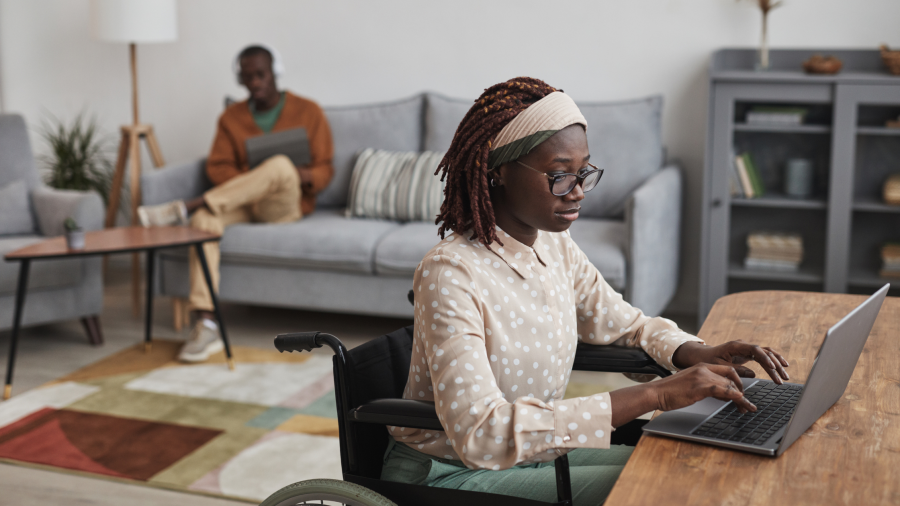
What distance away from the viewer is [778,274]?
132 inches

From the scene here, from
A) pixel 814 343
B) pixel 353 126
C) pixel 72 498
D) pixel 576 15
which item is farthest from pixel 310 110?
pixel 814 343

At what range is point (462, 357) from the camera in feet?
3.49

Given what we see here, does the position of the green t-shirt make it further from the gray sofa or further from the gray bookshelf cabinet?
the gray bookshelf cabinet

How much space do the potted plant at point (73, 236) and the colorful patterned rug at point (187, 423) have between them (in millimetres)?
503

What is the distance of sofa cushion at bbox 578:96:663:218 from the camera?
11.4 ft

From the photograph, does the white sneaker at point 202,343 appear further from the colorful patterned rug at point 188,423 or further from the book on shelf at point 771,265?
the book on shelf at point 771,265

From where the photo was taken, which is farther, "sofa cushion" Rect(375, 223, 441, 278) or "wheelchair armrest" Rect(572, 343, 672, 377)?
"sofa cushion" Rect(375, 223, 441, 278)

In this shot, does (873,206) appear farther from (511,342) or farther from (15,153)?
(15,153)

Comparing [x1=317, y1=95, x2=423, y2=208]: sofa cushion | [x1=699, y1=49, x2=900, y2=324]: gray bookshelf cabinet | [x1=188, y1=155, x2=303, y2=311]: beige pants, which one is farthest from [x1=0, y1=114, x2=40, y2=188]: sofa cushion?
[x1=699, y1=49, x2=900, y2=324]: gray bookshelf cabinet

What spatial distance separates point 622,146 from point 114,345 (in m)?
2.28

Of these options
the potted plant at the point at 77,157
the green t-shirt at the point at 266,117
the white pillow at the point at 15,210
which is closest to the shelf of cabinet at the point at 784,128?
the green t-shirt at the point at 266,117

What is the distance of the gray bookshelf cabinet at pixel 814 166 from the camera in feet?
10.4

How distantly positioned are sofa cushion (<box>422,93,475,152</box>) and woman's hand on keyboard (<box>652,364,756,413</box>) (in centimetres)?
280

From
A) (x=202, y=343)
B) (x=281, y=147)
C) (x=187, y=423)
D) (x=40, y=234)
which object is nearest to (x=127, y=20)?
(x=281, y=147)
